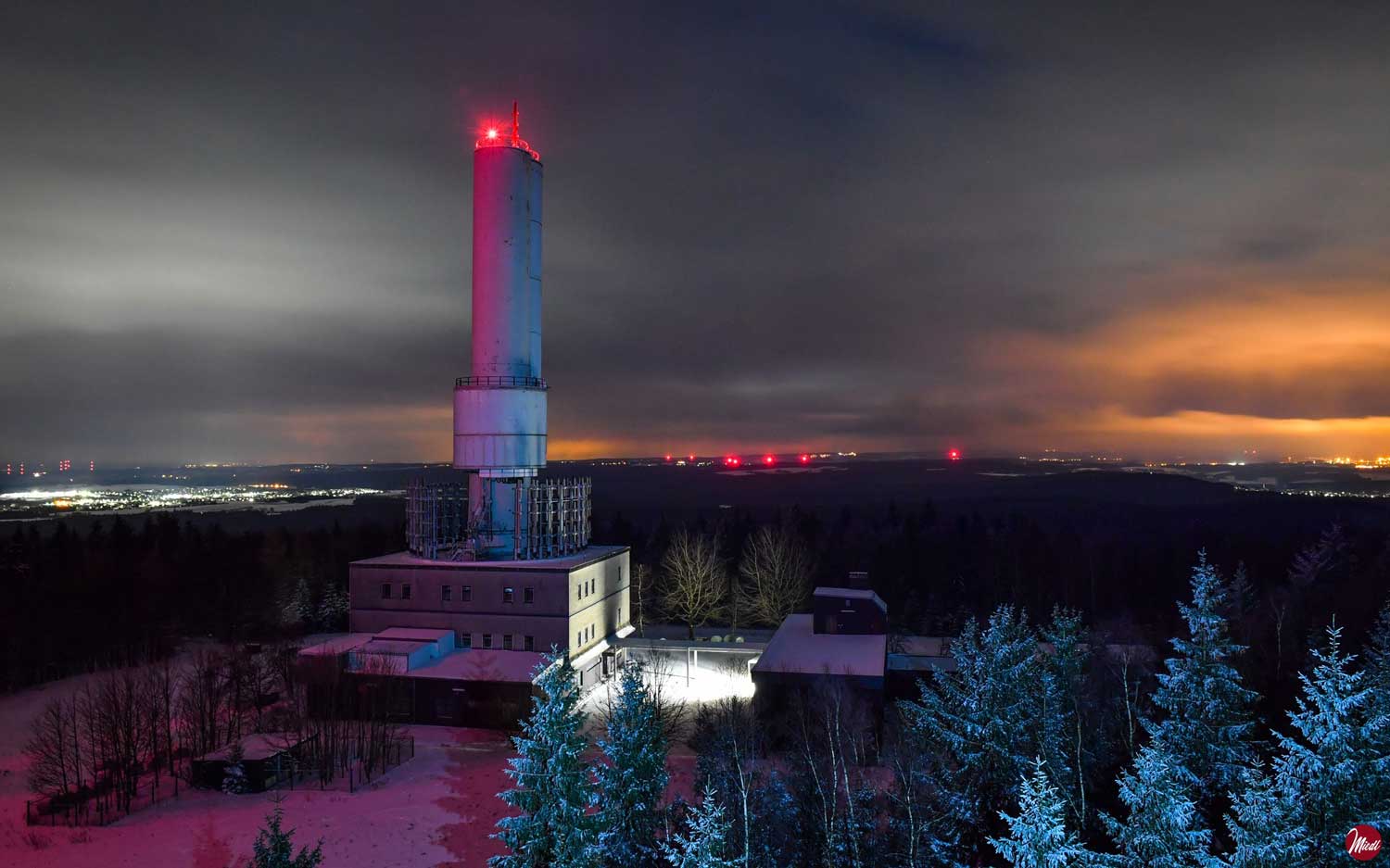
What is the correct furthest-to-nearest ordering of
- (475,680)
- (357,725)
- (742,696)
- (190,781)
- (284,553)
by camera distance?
(284,553), (742,696), (475,680), (357,725), (190,781)

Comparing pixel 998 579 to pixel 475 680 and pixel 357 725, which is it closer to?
pixel 475 680

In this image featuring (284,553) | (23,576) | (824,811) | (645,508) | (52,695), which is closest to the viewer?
(824,811)

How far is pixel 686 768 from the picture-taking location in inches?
1136

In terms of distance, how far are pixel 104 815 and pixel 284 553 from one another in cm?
4151

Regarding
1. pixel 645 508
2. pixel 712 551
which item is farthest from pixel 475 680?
pixel 645 508

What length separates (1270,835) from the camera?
12.1 metres

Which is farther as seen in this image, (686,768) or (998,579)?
(998,579)

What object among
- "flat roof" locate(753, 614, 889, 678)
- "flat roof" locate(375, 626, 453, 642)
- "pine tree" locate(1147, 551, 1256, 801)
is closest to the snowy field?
"flat roof" locate(753, 614, 889, 678)

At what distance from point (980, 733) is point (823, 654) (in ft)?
59.5

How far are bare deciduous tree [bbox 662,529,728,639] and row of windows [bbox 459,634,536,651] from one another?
14.3 meters

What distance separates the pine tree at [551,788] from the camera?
14859 mm

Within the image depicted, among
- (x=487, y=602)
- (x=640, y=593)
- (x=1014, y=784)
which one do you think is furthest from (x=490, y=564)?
(x=1014, y=784)

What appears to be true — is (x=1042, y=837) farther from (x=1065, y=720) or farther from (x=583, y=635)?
(x=583, y=635)

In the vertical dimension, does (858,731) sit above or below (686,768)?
above
